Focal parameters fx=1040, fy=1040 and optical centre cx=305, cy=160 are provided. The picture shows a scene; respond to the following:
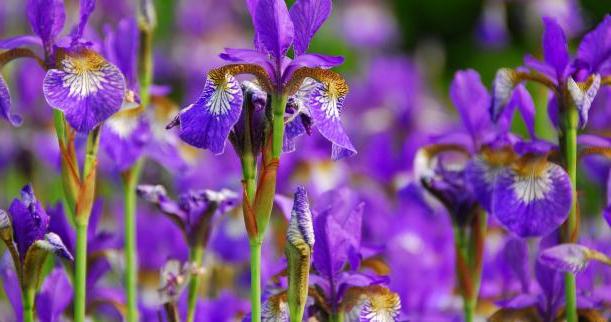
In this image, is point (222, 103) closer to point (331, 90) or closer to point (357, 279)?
point (331, 90)

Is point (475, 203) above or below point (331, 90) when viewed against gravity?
below

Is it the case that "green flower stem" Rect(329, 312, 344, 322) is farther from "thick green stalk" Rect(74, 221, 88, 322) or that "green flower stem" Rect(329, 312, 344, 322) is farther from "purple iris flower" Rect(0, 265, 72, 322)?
"purple iris flower" Rect(0, 265, 72, 322)

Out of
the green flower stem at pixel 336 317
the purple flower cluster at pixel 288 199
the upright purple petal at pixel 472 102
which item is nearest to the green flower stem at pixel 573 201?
the purple flower cluster at pixel 288 199

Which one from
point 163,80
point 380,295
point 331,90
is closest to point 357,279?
point 380,295

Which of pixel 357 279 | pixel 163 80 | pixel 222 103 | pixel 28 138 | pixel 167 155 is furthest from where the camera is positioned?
pixel 163 80

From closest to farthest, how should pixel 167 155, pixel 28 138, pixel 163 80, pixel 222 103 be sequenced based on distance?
1. pixel 222 103
2. pixel 167 155
3. pixel 28 138
4. pixel 163 80
